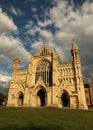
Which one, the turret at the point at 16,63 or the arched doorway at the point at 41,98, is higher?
the turret at the point at 16,63

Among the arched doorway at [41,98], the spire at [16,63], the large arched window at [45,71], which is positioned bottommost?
the arched doorway at [41,98]

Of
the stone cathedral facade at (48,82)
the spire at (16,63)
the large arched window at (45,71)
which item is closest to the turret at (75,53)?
the stone cathedral facade at (48,82)

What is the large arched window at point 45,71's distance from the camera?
46.6 metres

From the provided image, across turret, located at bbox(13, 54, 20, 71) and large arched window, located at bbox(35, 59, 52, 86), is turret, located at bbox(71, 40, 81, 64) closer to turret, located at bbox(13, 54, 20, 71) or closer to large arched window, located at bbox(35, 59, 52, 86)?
large arched window, located at bbox(35, 59, 52, 86)

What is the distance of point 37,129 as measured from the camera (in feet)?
40.3

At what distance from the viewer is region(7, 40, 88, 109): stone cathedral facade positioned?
133 ft

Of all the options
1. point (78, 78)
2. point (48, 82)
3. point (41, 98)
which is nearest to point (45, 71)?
point (48, 82)

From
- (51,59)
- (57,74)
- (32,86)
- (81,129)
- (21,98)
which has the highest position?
(51,59)

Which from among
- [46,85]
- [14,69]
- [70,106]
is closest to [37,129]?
[70,106]

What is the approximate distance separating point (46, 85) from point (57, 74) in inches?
191

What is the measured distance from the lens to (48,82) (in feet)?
151

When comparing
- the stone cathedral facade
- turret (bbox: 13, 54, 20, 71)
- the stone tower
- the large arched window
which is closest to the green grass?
the stone tower

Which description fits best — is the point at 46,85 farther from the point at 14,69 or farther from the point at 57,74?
the point at 14,69

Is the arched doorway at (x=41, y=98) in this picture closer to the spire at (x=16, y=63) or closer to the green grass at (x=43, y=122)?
the spire at (x=16, y=63)
